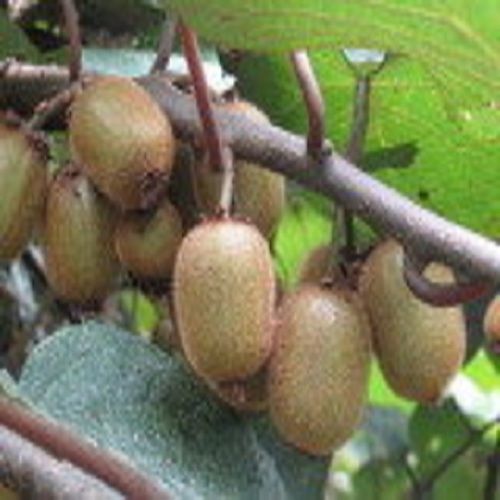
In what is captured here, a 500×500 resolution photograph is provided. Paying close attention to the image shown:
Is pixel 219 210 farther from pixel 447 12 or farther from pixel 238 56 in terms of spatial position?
pixel 238 56

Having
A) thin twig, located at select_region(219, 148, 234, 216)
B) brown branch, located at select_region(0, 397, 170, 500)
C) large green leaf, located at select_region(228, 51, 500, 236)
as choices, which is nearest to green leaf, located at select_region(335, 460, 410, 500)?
large green leaf, located at select_region(228, 51, 500, 236)

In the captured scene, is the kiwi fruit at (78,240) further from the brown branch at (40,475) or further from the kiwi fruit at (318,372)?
the brown branch at (40,475)

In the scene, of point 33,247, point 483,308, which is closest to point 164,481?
point 33,247

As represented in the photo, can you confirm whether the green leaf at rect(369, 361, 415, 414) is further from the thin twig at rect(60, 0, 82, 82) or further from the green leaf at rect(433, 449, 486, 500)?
the thin twig at rect(60, 0, 82, 82)

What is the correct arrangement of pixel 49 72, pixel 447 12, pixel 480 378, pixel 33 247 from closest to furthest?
pixel 447 12 → pixel 49 72 → pixel 33 247 → pixel 480 378

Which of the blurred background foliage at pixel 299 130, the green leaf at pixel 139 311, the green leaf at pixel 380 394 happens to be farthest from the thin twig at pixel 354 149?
the green leaf at pixel 380 394
